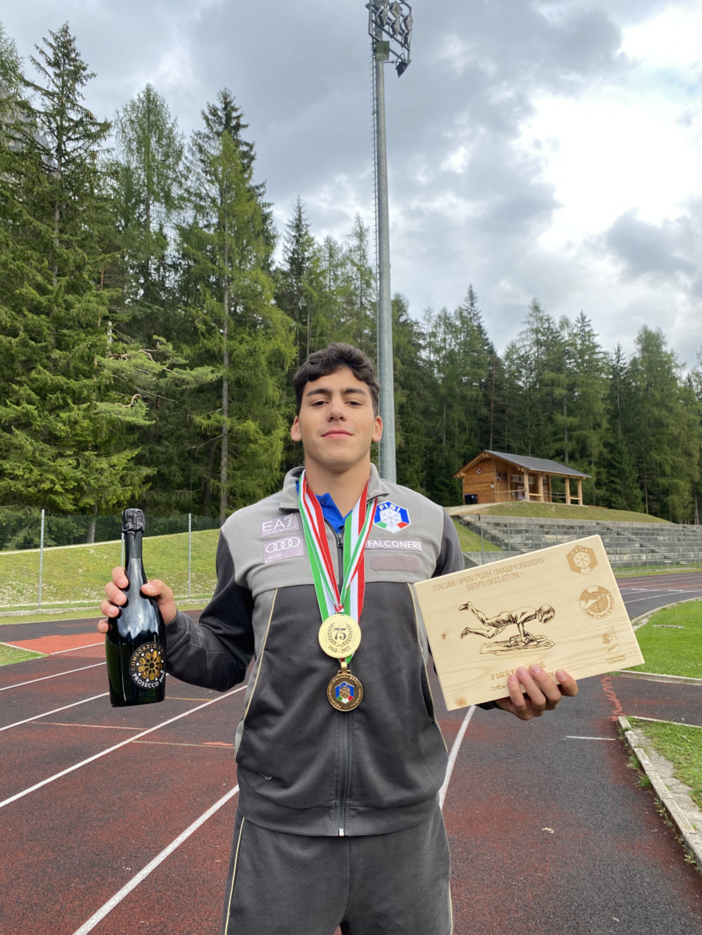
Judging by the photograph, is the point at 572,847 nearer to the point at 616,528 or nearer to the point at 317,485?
the point at 317,485

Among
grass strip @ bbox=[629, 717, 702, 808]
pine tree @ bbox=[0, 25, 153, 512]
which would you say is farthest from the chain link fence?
grass strip @ bbox=[629, 717, 702, 808]

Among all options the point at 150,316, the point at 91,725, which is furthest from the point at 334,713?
the point at 150,316

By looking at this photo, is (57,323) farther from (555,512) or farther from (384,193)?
(555,512)

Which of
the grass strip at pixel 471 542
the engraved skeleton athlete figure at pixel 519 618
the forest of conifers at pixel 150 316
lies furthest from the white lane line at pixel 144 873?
the grass strip at pixel 471 542

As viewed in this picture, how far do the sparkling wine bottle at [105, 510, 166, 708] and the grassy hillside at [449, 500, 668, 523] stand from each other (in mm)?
36844

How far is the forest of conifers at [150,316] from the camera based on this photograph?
25.4 metres

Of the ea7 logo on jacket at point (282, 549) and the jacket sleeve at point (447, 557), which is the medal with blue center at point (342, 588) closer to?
the ea7 logo on jacket at point (282, 549)

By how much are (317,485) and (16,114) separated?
34731 mm

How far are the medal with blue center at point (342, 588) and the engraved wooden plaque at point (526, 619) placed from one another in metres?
0.22

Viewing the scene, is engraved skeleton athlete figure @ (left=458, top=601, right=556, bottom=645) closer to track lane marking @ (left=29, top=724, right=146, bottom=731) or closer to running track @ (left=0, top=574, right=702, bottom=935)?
running track @ (left=0, top=574, right=702, bottom=935)

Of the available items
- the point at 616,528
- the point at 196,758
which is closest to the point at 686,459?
the point at 616,528

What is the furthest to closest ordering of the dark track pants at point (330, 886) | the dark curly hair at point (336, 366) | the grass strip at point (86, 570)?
1. the grass strip at point (86, 570)
2. the dark curly hair at point (336, 366)
3. the dark track pants at point (330, 886)

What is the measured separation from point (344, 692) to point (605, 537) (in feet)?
135

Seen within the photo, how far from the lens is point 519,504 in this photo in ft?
139
